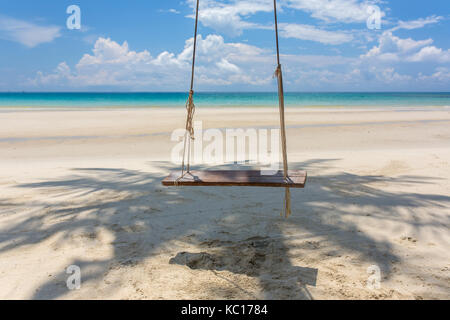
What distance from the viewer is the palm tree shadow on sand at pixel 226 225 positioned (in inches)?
111

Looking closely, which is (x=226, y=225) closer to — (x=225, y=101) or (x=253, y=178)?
(x=253, y=178)

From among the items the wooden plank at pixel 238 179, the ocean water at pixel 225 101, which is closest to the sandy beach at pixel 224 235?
the wooden plank at pixel 238 179

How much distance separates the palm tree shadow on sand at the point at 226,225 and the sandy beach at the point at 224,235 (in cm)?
1

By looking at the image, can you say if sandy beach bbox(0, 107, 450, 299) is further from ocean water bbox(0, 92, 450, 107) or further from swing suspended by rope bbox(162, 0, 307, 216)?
ocean water bbox(0, 92, 450, 107)

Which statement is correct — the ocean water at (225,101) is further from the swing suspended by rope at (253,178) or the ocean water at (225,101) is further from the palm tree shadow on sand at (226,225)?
the swing suspended by rope at (253,178)

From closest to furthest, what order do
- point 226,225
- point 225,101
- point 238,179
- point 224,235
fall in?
point 238,179 < point 224,235 < point 226,225 < point 225,101

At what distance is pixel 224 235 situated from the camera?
349 centimetres

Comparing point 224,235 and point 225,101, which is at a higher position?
point 225,101

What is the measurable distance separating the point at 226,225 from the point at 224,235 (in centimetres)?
25

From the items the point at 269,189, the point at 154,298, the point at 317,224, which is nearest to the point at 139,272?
the point at 154,298

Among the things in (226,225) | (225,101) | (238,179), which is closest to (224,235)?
(226,225)

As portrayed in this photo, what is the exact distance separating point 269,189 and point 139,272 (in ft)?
8.36

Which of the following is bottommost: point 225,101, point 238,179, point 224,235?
point 224,235

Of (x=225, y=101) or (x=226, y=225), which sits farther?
(x=225, y=101)
